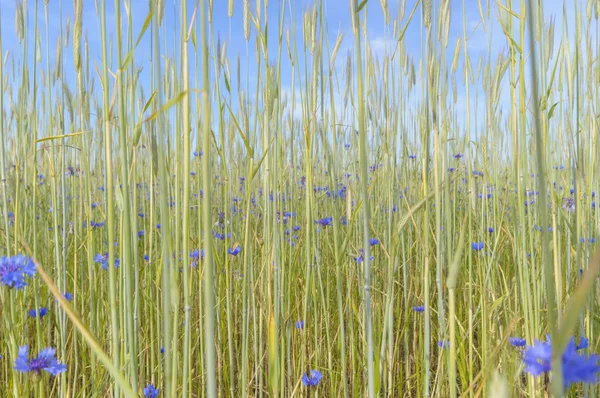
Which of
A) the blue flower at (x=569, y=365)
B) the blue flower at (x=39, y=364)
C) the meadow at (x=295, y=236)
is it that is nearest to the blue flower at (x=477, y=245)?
the meadow at (x=295, y=236)

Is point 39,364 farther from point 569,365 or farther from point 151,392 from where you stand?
point 569,365

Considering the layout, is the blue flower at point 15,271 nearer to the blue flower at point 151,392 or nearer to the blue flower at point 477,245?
the blue flower at point 151,392

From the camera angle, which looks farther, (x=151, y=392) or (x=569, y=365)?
(x=151, y=392)

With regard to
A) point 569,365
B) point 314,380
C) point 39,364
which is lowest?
point 314,380

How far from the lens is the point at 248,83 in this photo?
39.4 inches

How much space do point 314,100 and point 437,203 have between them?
0.35 meters

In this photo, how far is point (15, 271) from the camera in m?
0.69

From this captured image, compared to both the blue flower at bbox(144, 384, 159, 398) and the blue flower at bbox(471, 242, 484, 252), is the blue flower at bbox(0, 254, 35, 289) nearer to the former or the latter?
the blue flower at bbox(144, 384, 159, 398)

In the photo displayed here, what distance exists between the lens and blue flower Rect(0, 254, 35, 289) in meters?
0.65

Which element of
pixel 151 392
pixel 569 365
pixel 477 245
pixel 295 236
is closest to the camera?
pixel 569 365

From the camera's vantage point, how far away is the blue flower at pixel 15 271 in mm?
655

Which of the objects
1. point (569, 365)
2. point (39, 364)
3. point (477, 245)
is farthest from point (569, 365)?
point (477, 245)

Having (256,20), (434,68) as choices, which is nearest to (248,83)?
(256,20)

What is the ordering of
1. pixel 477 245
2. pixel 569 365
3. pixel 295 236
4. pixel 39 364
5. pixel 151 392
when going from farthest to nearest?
pixel 295 236
pixel 477 245
pixel 151 392
pixel 39 364
pixel 569 365
